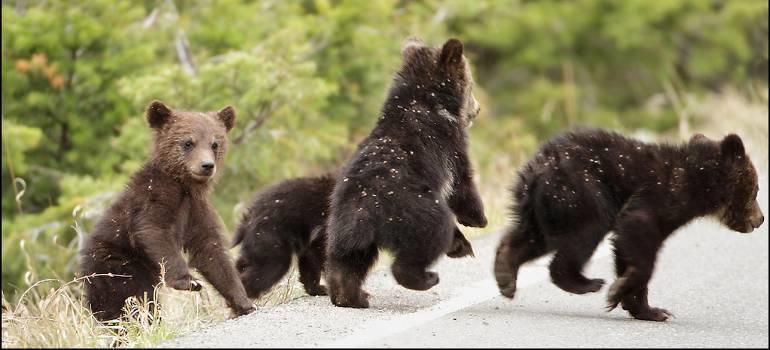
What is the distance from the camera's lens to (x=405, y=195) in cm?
689

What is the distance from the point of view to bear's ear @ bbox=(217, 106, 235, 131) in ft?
27.6

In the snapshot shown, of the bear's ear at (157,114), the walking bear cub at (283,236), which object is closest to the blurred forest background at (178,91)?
the bear's ear at (157,114)

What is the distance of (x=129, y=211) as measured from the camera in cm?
745

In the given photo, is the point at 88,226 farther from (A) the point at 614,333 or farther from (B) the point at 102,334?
(A) the point at 614,333

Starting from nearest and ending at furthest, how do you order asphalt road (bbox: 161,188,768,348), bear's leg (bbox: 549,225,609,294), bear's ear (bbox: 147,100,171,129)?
asphalt road (bbox: 161,188,768,348) < bear's leg (bbox: 549,225,609,294) < bear's ear (bbox: 147,100,171,129)

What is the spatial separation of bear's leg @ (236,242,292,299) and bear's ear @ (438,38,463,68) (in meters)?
1.68

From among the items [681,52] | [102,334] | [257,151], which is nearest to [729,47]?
[681,52]

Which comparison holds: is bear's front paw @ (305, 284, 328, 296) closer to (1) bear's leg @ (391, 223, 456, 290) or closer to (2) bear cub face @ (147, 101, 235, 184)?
(2) bear cub face @ (147, 101, 235, 184)

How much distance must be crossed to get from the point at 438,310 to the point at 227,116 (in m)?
2.29

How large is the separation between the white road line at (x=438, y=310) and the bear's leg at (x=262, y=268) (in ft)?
4.06

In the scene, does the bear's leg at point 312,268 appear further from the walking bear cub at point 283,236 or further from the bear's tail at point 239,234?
the bear's tail at point 239,234

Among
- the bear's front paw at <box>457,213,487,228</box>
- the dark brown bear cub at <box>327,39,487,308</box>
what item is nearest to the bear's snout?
the dark brown bear cub at <box>327,39,487,308</box>

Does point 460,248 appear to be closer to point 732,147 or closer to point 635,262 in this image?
point 635,262

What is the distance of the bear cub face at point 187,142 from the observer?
25.3ft
